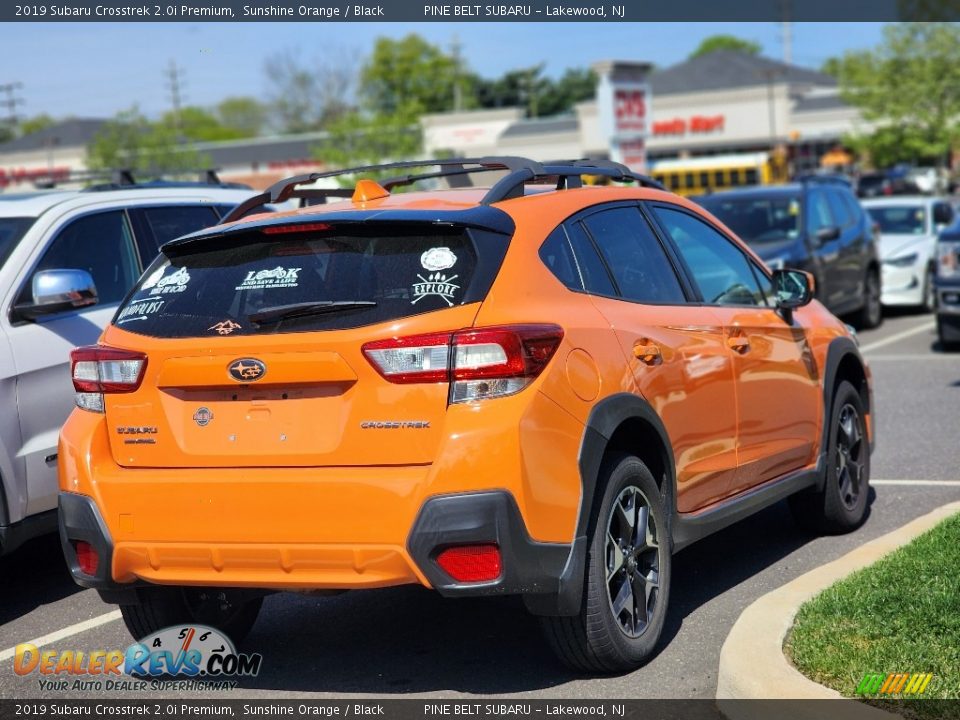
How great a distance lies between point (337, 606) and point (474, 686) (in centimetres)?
142

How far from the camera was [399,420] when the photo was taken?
455 cm

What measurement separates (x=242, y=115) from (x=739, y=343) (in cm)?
16449

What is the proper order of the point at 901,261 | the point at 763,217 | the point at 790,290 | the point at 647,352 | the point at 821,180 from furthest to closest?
the point at 901,261, the point at 821,180, the point at 763,217, the point at 790,290, the point at 647,352

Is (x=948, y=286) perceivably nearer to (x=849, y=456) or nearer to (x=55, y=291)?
(x=849, y=456)

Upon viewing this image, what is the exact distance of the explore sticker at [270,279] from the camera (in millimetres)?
4883

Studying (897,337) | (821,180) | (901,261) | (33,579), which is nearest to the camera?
(33,579)

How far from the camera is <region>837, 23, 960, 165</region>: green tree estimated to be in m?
59.5

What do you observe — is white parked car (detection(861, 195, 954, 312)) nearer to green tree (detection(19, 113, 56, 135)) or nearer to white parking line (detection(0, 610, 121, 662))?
white parking line (detection(0, 610, 121, 662))

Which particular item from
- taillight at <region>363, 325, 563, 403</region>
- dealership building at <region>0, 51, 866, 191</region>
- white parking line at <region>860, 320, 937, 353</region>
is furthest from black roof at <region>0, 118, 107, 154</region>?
taillight at <region>363, 325, 563, 403</region>

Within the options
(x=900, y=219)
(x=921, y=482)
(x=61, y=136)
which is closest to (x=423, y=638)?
(x=921, y=482)

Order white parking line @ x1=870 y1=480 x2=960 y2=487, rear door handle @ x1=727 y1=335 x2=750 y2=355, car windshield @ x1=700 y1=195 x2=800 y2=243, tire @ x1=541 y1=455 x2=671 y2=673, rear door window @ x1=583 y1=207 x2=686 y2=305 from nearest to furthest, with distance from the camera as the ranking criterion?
tire @ x1=541 y1=455 x2=671 y2=673, rear door window @ x1=583 y1=207 x2=686 y2=305, rear door handle @ x1=727 y1=335 x2=750 y2=355, white parking line @ x1=870 y1=480 x2=960 y2=487, car windshield @ x1=700 y1=195 x2=800 y2=243

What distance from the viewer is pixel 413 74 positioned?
122562mm

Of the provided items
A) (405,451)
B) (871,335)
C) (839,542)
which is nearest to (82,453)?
(405,451)

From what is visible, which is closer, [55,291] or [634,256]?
[634,256]
